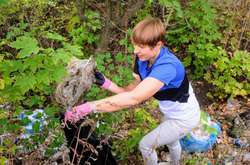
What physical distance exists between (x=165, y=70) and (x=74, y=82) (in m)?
0.65

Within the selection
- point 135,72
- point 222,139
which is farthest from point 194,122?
point 222,139

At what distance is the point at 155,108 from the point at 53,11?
253 cm

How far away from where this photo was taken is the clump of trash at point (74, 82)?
10.0 ft

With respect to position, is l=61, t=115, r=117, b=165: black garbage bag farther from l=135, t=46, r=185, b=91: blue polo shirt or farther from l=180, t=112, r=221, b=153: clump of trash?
l=180, t=112, r=221, b=153: clump of trash

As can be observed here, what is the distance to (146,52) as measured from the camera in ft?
10.5

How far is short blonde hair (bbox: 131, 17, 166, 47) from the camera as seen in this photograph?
317cm

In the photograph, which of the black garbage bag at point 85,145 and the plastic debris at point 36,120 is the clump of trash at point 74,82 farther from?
the plastic debris at point 36,120

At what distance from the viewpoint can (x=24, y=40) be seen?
2.62 metres

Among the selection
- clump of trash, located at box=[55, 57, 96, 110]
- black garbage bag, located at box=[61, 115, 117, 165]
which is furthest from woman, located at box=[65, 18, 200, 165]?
black garbage bag, located at box=[61, 115, 117, 165]

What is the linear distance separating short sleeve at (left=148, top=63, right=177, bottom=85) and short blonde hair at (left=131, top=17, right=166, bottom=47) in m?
0.18

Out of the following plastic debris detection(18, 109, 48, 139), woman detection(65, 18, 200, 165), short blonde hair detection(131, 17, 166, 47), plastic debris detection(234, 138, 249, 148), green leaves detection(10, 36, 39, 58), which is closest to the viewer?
green leaves detection(10, 36, 39, 58)

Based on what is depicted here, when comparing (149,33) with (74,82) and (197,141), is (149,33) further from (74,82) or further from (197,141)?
(197,141)

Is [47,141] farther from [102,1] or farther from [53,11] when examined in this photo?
[53,11]

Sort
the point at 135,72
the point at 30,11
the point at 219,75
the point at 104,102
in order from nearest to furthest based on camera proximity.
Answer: the point at 104,102 → the point at 135,72 → the point at 219,75 → the point at 30,11
